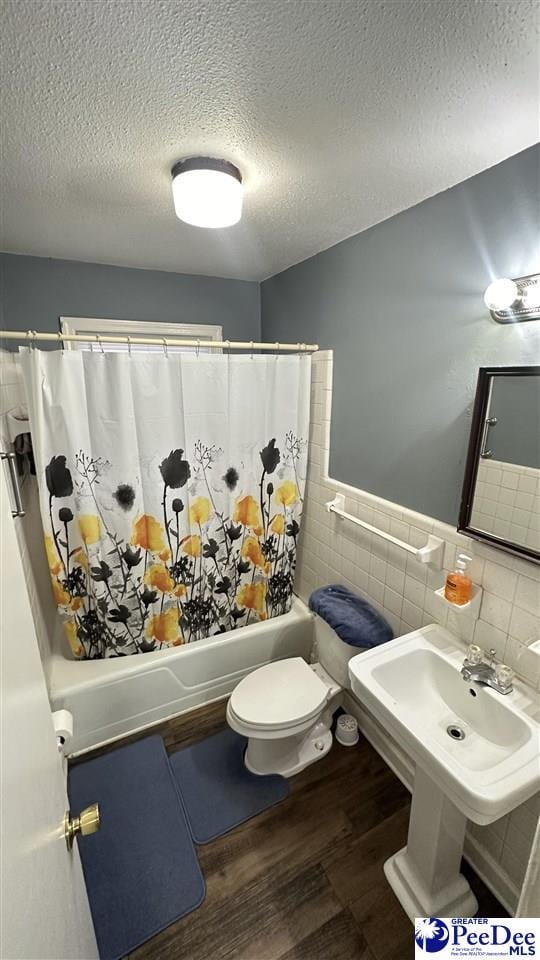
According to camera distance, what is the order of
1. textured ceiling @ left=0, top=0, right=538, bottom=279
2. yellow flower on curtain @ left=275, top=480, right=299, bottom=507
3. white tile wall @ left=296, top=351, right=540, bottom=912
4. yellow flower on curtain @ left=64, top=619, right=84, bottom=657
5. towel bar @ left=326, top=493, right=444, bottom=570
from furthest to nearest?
yellow flower on curtain @ left=275, top=480, right=299, bottom=507
yellow flower on curtain @ left=64, top=619, right=84, bottom=657
towel bar @ left=326, top=493, right=444, bottom=570
white tile wall @ left=296, top=351, right=540, bottom=912
textured ceiling @ left=0, top=0, right=538, bottom=279

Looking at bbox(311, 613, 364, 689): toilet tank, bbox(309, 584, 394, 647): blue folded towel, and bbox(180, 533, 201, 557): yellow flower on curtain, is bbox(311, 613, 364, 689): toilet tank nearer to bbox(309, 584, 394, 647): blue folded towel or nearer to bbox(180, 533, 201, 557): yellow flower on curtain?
bbox(309, 584, 394, 647): blue folded towel

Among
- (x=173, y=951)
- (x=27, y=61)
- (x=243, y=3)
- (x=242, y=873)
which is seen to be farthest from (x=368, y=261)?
(x=173, y=951)

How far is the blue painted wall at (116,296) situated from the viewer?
198 centimetres

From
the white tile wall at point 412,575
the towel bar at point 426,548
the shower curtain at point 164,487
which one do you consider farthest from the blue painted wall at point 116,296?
the towel bar at point 426,548

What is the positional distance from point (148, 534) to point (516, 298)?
1.70 meters

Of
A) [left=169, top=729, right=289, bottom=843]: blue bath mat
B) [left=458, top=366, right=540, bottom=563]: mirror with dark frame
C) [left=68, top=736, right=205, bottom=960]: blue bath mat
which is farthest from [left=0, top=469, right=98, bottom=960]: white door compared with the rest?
[left=458, top=366, right=540, bottom=563]: mirror with dark frame

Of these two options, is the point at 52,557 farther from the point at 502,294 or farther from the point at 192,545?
the point at 502,294

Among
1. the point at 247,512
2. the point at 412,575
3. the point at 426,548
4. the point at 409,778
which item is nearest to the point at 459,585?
the point at 426,548

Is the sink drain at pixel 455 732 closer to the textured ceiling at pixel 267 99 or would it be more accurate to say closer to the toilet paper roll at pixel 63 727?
the toilet paper roll at pixel 63 727

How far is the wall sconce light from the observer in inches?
41.4

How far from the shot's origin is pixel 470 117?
95 centimetres

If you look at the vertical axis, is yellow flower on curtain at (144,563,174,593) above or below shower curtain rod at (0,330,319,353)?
below

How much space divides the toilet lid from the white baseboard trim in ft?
1.21

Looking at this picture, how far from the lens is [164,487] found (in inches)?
72.6
